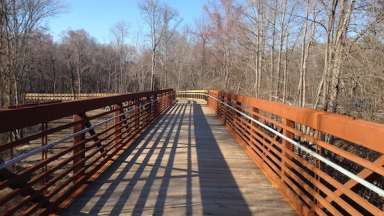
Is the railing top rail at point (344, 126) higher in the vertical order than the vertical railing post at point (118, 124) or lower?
higher

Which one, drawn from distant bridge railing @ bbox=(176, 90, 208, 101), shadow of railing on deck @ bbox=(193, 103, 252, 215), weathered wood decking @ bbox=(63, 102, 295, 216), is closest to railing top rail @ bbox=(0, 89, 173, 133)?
weathered wood decking @ bbox=(63, 102, 295, 216)

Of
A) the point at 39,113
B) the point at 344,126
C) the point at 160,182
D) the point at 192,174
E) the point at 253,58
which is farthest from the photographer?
the point at 253,58

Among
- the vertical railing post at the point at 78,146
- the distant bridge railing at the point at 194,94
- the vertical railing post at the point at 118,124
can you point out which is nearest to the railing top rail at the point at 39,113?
the vertical railing post at the point at 78,146

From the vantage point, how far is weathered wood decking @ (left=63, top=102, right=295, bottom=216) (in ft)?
13.2

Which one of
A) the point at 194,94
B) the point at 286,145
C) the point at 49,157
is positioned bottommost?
the point at 194,94

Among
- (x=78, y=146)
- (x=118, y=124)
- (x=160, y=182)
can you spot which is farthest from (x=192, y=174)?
(x=118, y=124)

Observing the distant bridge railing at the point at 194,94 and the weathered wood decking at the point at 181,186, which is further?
the distant bridge railing at the point at 194,94

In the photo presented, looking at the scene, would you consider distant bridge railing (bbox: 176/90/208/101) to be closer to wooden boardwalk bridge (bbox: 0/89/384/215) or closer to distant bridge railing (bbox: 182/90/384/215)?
wooden boardwalk bridge (bbox: 0/89/384/215)

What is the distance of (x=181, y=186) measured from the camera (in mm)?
4875

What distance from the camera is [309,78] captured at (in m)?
29.6

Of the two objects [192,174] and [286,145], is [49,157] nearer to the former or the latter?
[192,174]

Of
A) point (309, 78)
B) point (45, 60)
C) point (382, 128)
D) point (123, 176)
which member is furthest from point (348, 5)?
point (45, 60)

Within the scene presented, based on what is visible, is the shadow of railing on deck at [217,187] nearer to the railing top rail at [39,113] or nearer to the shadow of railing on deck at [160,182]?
the shadow of railing on deck at [160,182]

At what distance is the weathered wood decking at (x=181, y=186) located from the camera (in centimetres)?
402
